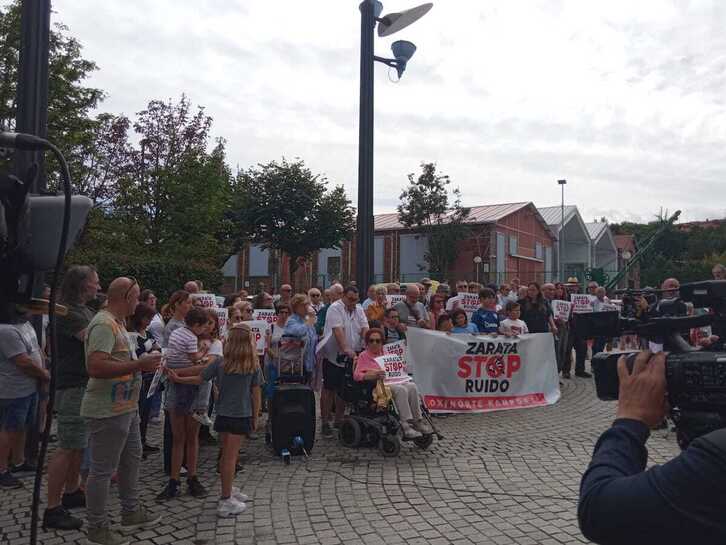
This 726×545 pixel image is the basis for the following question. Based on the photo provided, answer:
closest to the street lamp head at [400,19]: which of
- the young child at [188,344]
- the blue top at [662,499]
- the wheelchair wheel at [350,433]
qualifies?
the young child at [188,344]

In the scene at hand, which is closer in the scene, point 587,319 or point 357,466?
point 587,319

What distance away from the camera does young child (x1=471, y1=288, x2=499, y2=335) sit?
959cm

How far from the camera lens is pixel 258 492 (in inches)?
206

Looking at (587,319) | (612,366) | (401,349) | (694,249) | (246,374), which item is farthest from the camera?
(694,249)

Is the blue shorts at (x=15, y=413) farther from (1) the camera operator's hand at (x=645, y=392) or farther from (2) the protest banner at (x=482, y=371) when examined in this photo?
(1) the camera operator's hand at (x=645, y=392)

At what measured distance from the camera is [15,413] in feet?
17.0

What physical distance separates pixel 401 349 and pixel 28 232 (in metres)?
5.69

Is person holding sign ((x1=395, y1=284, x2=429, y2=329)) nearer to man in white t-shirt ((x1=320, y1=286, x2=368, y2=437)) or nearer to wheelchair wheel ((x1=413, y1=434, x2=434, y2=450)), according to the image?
man in white t-shirt ((x1=320, y1=286, x2=368, y2=437))

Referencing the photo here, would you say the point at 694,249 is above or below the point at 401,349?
above

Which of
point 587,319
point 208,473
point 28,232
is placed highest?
point 28,232

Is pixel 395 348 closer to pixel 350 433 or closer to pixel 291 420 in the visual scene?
pixel 350 433

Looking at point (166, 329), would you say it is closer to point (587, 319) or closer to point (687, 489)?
point (587, 319)

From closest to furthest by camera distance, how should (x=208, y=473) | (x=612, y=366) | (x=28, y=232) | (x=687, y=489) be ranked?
1. (x=687, y=489)
2. (x=612, y=366)
3. (x=28, y=232)
4. (x=208, y=473)

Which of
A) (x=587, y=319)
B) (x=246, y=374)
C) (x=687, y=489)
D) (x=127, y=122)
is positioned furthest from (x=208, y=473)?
(x=127, y=122)
